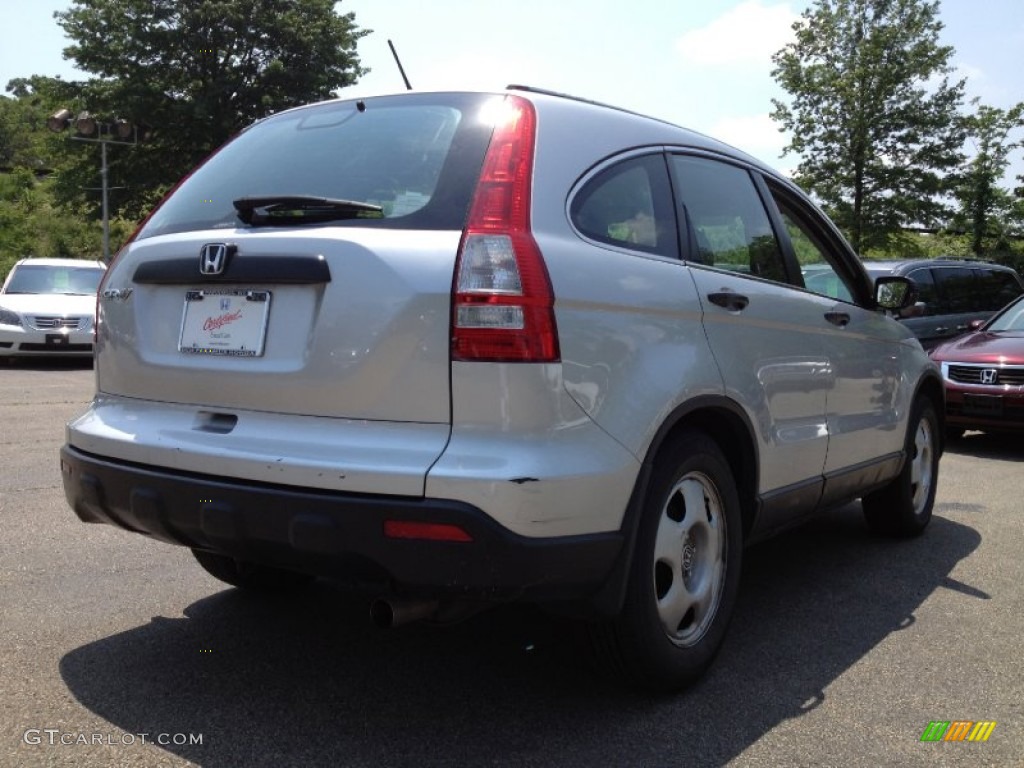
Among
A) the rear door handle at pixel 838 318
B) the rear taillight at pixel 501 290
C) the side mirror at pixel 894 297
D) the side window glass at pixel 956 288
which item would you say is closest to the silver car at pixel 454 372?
the rear taillight at pixel 501 290

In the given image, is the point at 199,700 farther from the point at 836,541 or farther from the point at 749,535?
the point at 836,541

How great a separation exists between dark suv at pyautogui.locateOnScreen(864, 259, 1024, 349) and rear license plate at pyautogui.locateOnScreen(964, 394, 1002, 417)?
2.94 m

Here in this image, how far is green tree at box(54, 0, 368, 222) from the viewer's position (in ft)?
107

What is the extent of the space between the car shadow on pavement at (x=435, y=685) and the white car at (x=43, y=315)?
434 inches

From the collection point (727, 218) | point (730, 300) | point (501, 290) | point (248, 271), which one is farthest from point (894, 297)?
point (248, 271)

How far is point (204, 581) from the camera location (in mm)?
4098

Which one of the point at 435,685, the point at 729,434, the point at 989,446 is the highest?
the point at 729,434

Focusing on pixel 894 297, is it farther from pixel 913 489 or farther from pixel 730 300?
pixel 730 300

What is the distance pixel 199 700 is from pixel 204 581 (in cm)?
122

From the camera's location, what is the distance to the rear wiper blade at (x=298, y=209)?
8.98 feet

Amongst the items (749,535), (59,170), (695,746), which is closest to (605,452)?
(695,746)

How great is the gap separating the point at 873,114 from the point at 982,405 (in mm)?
16131

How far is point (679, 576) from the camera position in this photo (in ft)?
10.00

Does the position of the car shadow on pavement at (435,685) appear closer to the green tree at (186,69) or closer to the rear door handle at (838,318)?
the rear door handle at (838,318)
